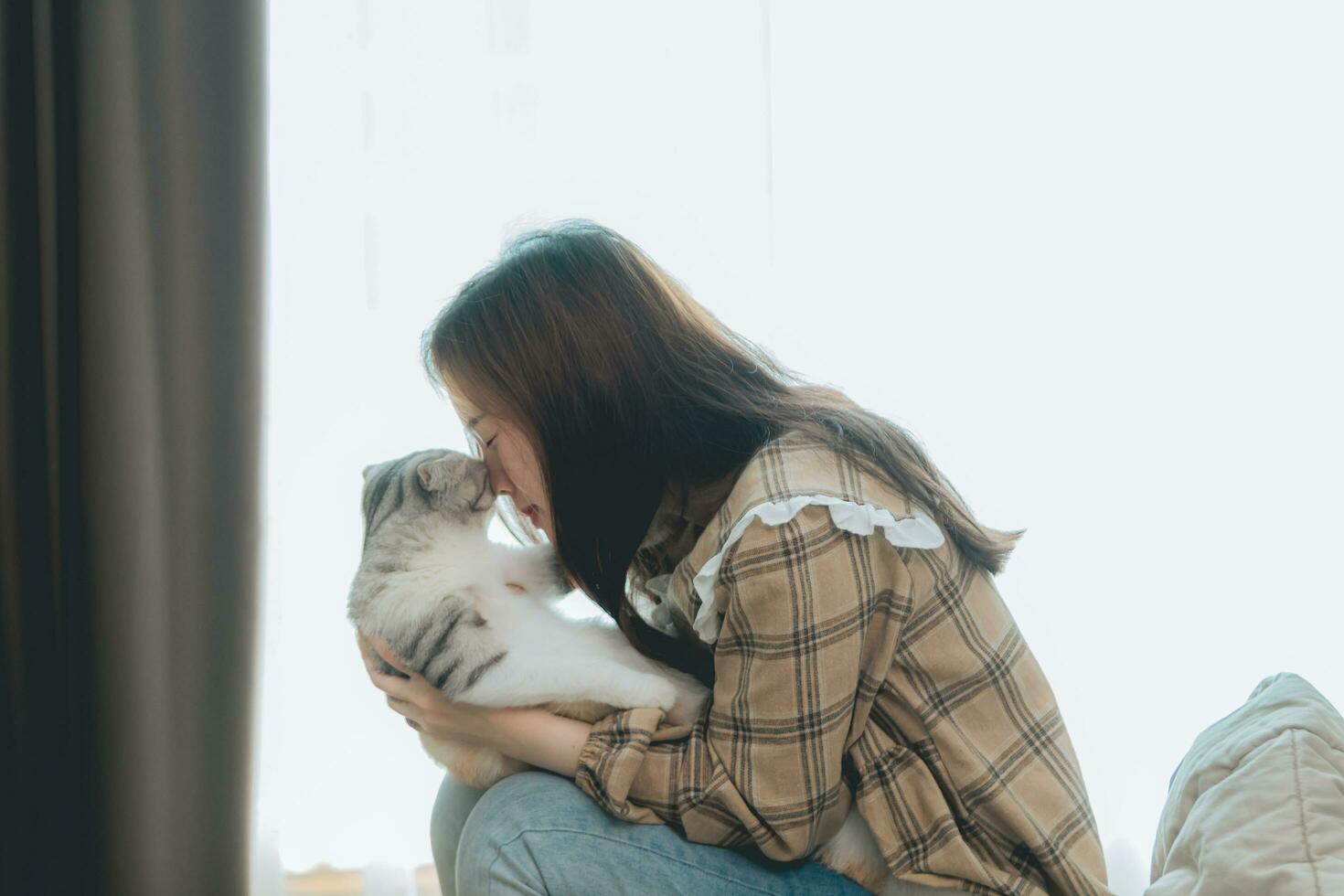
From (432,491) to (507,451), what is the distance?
122 mm

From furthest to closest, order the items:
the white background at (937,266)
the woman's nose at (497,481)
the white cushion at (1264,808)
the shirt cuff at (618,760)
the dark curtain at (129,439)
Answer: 1. the white background at (937,266)
2. the dark curtain at (129,439)
3. the woman's nose at (497,481)
4. the shirt cuff at (618,760)
5. the white cushion at (1264,808)

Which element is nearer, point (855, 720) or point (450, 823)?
point (855, 720)

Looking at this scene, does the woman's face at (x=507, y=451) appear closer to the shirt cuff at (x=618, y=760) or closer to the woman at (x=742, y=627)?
the woman at (x=742, y=627)

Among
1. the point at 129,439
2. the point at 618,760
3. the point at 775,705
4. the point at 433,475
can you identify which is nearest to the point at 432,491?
the point at 433,475

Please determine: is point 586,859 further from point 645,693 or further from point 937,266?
point 937,266

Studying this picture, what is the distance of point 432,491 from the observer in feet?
4.34

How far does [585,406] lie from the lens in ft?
4.01

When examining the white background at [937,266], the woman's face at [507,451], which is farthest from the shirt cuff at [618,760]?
the white background at [937,266]

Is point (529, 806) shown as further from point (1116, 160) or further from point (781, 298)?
point (1116, 160)

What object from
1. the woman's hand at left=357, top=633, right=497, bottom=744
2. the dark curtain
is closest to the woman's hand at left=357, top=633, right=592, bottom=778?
the woman's hand at left=357, top=633, right=497, bottom=744

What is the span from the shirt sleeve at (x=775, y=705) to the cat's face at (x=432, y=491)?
0.36 meters

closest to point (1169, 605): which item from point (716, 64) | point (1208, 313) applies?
point (1208, 313)

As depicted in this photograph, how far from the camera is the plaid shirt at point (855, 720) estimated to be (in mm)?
1077

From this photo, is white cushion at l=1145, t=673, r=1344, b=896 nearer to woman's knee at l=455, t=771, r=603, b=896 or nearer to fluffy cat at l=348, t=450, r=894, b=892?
fluffy cat at l=348, t=450, r=894, b=892
